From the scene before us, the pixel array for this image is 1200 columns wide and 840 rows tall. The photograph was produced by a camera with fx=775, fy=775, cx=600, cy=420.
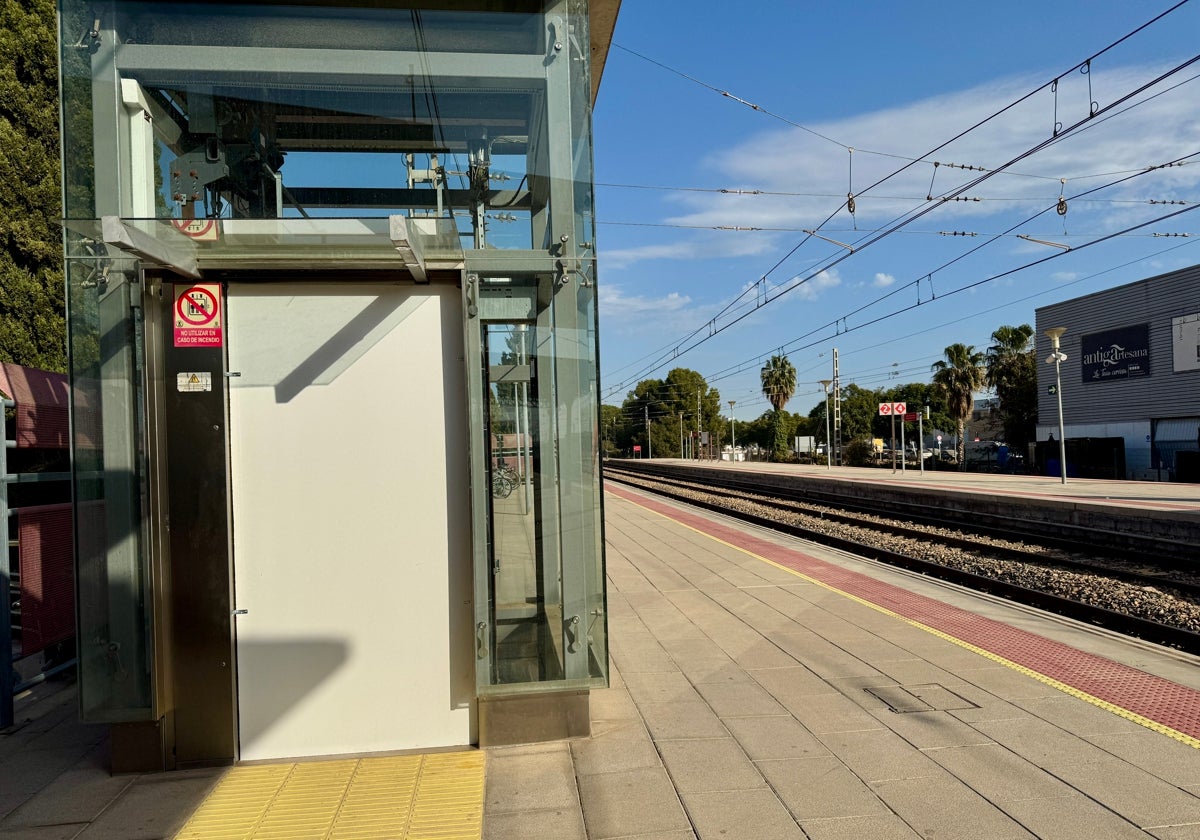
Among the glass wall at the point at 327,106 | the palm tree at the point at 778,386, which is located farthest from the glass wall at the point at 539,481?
the palm tree at the point at 778,386

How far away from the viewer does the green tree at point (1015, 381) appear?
45688 millimetres

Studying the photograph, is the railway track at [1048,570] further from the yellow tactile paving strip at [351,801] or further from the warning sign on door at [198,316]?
the warning sign on door at [198,316]

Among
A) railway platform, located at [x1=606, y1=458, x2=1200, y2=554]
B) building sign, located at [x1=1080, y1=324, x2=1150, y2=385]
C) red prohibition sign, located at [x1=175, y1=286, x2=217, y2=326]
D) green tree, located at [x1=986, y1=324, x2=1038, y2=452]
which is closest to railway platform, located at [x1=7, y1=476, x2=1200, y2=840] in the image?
red prohibition sign, located at [x1=175, y1=286, x2=217, y2=326]

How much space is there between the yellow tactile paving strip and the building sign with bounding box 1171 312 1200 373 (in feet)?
126

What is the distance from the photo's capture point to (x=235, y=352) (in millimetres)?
4309

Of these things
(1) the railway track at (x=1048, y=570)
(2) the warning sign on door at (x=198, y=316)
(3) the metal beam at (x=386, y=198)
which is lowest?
(1) the railway track at (x=1048, y=570)

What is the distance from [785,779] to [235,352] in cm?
368

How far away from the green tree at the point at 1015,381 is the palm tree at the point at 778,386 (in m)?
26.8

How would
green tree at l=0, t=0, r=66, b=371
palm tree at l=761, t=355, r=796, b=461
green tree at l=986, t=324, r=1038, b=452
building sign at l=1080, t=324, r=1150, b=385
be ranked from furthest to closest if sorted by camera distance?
palm tree at l=761, t=355, r=796, b=461
green tree at l=986, t=324, r=1038, b=452
building sign at l=1080, t=324, r=1150, b=385
green tree at l=0, t=0, r=66, b=371

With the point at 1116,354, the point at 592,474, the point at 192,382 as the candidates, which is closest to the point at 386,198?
the point at 192,382

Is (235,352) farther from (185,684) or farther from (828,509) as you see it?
(828,509)

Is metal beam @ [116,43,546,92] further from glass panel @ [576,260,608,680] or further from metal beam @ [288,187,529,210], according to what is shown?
glass panel @ [576,260,608,680]

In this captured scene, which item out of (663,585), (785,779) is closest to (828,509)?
(663,585)

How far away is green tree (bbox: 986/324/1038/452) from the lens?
45.7m
